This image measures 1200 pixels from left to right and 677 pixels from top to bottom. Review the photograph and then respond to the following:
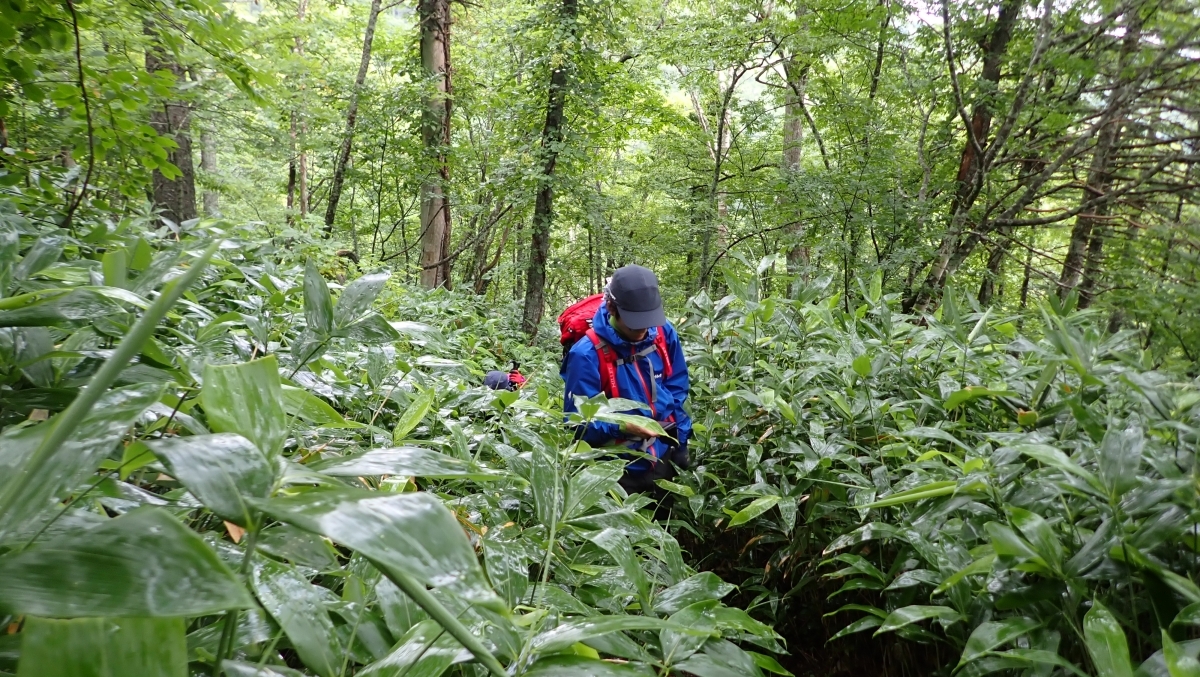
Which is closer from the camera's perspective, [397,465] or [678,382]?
[397,465]

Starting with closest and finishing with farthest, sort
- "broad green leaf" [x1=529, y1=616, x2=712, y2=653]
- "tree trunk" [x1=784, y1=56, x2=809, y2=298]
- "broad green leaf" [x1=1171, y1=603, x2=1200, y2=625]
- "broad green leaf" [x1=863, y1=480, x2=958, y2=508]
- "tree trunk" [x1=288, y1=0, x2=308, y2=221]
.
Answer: "broad green leaf" [x1=529, y1=616, x2=712, y2=653] < "broad green leaf" [x1=1171, y1=603, x2=1200, y2=625] < "broad green leaf" [x1=863, y1=480, x2=958, y2=508] < "tree trunk" [x1=784, y1=56, x2=809, y2=298] < "tree trunk" [x1=288, y1=0, x2=308, y2=221]

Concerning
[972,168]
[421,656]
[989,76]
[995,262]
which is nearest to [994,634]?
[421,656]

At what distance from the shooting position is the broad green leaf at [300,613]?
0.69 meters

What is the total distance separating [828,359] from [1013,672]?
4.23 feet

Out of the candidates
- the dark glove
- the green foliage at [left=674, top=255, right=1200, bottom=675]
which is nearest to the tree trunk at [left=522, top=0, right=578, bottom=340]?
the green foliage at [left=674, top=255, right=1200, bottom=675]

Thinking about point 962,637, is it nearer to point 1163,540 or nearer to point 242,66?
point 1163,540

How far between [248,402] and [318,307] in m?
0.59

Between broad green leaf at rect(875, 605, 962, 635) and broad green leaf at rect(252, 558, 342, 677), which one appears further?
broad green leaf at rect(875, 605, 962, 635)

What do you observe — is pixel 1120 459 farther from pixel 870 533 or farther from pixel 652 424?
pixel 652 424

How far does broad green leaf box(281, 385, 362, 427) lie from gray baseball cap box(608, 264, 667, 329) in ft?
6.80

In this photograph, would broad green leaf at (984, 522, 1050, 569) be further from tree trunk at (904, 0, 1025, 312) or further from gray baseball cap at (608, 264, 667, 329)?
Answer: tree trunk at (904, 0, 1025, 312)

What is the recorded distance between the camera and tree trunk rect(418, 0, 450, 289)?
7770 millimetres

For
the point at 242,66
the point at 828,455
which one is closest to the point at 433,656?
the point at 828,455

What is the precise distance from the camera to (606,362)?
10.2 feet
